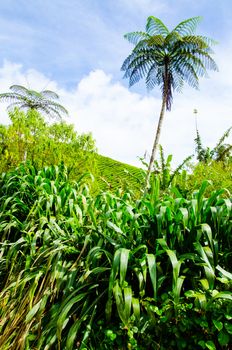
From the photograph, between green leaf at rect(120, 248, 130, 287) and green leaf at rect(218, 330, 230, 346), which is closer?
green leaf at rect(218, 330, 230, 346)

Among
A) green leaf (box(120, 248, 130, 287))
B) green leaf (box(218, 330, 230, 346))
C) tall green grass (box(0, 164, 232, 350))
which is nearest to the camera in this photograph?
green leaf (box(218, 330, 230, 346))

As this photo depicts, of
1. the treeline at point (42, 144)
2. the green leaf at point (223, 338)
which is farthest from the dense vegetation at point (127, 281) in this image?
the treeline at point (42, 144)

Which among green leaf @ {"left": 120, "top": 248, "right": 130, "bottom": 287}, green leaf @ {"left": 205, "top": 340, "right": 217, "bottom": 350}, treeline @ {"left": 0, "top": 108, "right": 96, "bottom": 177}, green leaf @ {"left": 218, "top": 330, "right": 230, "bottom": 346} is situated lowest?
green leaf @ {"left": 205, "top": 340, "right": 217, "bottom": 350}

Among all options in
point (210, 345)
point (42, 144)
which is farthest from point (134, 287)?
point (42, 144)

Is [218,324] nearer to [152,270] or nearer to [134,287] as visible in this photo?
[152,270]

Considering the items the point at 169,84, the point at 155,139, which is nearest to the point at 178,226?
the point at 155,139

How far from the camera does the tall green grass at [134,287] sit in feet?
7.06

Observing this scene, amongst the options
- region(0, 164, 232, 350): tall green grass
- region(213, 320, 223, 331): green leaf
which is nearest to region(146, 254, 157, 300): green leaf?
region(0, 164, 232, 350): tall green grass

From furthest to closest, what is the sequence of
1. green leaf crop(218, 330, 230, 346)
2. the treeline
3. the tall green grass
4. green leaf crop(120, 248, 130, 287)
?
the treeline, green leaf crop(120, 248, 130, 287), the tall green grass, green leaf crop(218, 330, 230, 346)

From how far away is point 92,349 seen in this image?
2.22 m

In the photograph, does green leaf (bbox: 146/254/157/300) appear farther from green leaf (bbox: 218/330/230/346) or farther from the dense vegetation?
green leaf (bbox: 218/330/230/346)

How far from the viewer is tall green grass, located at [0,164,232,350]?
2150 millimetres

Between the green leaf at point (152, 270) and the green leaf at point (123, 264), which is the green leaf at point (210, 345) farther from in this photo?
the green leaf at point (123, 264)

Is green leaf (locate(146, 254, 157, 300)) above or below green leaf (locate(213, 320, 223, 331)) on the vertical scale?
above
